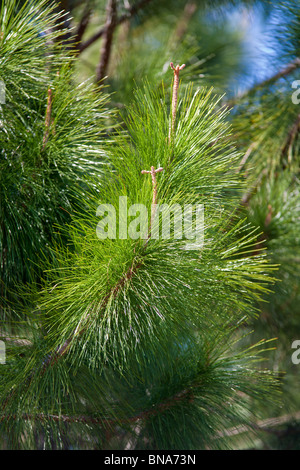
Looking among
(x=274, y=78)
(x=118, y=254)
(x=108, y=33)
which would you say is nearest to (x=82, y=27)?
(x=108, y=33)

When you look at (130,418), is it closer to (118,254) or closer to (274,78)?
(118,254)

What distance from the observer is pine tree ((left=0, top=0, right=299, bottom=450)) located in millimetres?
394

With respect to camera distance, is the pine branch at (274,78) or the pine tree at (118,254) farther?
the pine branch at (274,78)

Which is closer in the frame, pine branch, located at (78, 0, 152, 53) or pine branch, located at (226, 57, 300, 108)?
pine branch, located at (226, 57, 300, 108)

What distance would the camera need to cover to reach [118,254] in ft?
1.28

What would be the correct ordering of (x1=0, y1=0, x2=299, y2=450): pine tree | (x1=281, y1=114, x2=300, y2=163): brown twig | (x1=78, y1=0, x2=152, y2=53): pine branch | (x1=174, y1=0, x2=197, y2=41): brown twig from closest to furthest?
1. (x1=0, y1=0, x2=299, y2=450): pine tree
2. (x1=281, y1=114, x2=300, y2=163): brown twig
3. (x1=78, y1=0, x2=152, y2=53): pine branch
4. (x1=174, y1=0, x2=197, y2=41): brown twig

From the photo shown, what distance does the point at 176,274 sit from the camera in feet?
1.30

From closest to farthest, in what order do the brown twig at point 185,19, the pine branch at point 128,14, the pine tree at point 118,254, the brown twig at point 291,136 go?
the pine tree at point 118,254 → the brown twig at point 291,136 → the pine branch at point 128,14 → the brown twig at point 185,19

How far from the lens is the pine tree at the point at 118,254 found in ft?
1.29

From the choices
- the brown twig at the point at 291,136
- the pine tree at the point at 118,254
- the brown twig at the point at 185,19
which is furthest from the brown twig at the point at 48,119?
the brown twig at the point at 185,19

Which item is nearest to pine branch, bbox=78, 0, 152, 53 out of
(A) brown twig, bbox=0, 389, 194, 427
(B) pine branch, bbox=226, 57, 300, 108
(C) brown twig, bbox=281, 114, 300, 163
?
(B) pine branch, bbox=226, 57, 300, 108

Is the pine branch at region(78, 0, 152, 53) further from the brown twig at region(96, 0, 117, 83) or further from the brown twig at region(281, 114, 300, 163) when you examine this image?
the brown twig at region(281, 114, 300, 163)

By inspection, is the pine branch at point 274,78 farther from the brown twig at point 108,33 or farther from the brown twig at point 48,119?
the brown twig at point 48,119
